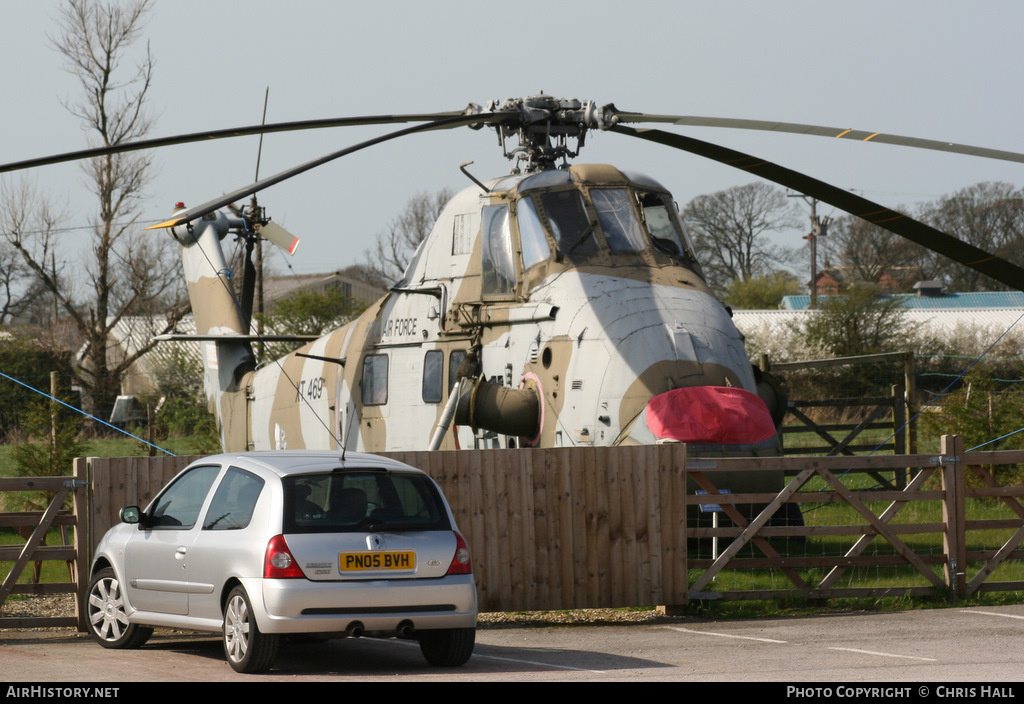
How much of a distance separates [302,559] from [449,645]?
1342 mm

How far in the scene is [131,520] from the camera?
9.81 metres

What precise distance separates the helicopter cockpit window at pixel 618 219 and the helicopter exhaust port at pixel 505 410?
210 cm

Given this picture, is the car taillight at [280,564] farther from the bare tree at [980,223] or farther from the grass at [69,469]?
the bare tree at [980,223]

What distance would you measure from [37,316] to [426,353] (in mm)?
71651

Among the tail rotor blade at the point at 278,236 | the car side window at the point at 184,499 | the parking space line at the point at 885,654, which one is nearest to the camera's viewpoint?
the parking space line at the point at 885,654

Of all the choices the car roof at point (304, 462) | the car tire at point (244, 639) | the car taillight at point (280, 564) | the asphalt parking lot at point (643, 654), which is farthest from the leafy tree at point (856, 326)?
the car taillight at point (280, 564)

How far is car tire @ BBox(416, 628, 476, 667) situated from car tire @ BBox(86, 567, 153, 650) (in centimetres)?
243

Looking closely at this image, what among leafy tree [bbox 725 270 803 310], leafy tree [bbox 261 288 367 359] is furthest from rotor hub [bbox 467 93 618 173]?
leafy tree [bbox 725 270 803 310]

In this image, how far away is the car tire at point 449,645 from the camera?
358 inches

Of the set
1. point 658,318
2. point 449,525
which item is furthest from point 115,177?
point 449,525

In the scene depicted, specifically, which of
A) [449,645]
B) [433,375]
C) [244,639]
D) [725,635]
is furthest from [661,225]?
[244,639]

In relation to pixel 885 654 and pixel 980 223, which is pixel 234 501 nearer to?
pixel 885 654

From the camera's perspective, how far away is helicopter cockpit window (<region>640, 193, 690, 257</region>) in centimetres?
1535
